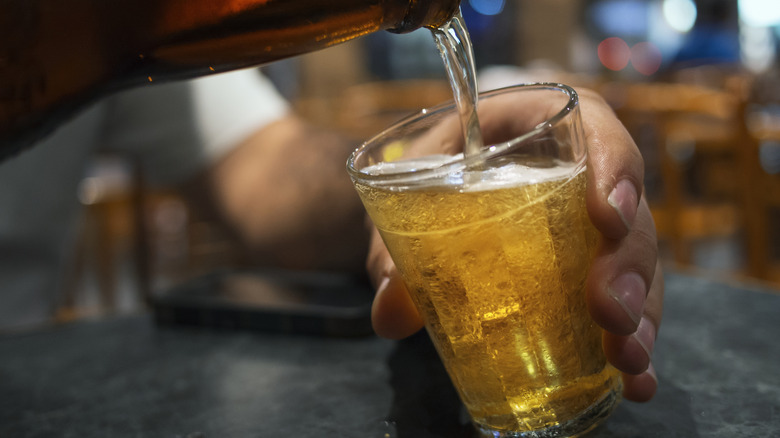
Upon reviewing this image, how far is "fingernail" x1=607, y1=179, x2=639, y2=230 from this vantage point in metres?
0.39

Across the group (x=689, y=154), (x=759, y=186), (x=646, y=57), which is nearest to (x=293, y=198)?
(x=759, y=186)

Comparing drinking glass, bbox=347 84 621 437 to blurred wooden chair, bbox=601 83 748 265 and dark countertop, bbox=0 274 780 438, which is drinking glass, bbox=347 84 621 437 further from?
blurred wooden chair, bbox=601 83 748 265

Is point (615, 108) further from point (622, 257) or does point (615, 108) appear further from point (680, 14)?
point (680, 14)

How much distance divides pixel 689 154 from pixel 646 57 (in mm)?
4265

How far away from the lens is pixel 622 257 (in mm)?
402

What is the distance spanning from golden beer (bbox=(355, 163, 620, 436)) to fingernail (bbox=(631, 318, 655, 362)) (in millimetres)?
26

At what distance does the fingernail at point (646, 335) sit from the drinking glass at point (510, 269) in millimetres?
26

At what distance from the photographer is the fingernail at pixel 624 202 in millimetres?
389

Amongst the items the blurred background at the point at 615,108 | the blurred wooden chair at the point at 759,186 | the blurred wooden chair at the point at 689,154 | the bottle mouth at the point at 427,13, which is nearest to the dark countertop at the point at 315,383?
the bottle mouth at the point at 427,13

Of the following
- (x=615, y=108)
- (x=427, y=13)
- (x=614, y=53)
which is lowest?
(x=614, y=53)

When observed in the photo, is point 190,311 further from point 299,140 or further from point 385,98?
point 385,98

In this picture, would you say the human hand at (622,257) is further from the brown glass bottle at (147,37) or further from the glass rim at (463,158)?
the brown glass bottle at (147,37)

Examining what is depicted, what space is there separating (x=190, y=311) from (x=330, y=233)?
0.29m

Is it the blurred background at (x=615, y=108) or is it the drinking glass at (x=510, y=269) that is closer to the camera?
the drinking glass at (x=510, y=269)
